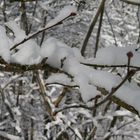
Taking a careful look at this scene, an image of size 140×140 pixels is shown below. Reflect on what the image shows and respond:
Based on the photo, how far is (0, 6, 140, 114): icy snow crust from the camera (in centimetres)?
101

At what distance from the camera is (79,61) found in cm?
110

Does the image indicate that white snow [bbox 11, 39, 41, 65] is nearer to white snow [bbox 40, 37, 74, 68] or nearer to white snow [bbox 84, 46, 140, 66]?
white snow [bbox 40, 37, 74, 68]

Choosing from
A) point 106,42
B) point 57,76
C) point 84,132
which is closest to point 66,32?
point 106,42

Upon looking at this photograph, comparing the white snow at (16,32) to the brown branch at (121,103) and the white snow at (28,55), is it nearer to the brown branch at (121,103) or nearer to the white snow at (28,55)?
the white snow at (28,55)

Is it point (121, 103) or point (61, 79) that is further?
point (61, 79)

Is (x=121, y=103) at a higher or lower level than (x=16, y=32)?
lower

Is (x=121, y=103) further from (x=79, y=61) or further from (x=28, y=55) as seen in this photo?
(x=28, y=55)

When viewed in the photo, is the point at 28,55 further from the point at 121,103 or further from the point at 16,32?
the point at 121,103

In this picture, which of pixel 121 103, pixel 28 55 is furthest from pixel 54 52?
pixel 121 103

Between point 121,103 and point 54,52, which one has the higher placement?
point 54,52

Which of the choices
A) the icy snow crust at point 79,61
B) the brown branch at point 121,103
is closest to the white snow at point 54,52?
the icy snow crust at point 79,61

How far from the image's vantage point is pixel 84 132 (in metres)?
4.68

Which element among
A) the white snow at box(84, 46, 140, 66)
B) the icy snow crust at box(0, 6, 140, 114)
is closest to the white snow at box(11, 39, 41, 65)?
the icy snow crust at box(0, 6, 140, 114)

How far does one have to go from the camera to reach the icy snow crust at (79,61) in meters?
1.01
